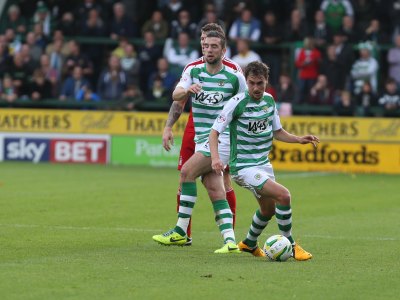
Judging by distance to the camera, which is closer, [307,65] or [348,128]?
[348,128]

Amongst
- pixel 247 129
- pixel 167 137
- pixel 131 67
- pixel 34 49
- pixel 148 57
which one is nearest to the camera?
pixel 247 129

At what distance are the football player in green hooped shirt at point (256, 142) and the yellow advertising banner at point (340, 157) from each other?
40.2 feet

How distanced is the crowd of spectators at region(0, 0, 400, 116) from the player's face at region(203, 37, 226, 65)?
1321cm

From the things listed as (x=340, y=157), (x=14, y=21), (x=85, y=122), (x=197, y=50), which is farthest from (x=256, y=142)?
(x=14, y=21)

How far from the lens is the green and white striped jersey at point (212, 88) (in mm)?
10617

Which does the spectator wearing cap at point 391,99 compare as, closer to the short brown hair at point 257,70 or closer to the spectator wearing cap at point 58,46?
the spectator wearing cap at point 58,46

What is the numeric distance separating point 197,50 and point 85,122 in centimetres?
349

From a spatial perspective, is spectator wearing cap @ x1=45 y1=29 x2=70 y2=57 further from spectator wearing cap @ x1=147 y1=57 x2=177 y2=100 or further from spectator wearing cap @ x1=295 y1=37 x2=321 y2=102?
spectator wearing cap @ x1=295 y1=37 x2=321 y2=102

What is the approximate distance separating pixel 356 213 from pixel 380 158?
7.56 meters

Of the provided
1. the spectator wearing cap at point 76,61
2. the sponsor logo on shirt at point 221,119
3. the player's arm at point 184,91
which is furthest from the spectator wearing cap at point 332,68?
the sponsor logo on shirt at point 221,119

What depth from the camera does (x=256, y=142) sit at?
994 centimetres

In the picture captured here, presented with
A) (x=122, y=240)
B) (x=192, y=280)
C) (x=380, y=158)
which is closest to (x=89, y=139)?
(x=380, y=158)

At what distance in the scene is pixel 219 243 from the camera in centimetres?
1122

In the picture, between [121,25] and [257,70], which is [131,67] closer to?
[121,25]
